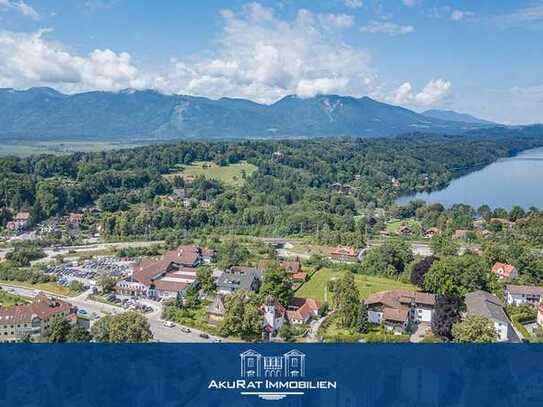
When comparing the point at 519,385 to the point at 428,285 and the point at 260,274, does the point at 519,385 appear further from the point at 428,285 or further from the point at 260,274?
the point at 260,274

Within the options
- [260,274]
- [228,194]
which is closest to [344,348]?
[260,274]

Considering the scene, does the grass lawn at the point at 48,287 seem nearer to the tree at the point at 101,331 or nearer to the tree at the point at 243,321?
the tree at the point at 101,331

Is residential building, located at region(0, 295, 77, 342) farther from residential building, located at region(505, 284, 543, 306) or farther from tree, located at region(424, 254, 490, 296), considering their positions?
residential building, located at region(505, 284, 543, 306)

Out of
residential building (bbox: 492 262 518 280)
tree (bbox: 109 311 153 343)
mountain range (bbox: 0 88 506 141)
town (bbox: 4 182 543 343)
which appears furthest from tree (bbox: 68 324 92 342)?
mountain range (bbox: 0 88 506 141)

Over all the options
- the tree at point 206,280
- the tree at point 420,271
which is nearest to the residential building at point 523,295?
the tree at point 420,271

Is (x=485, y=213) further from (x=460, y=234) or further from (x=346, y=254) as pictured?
(x=346, y=254)
